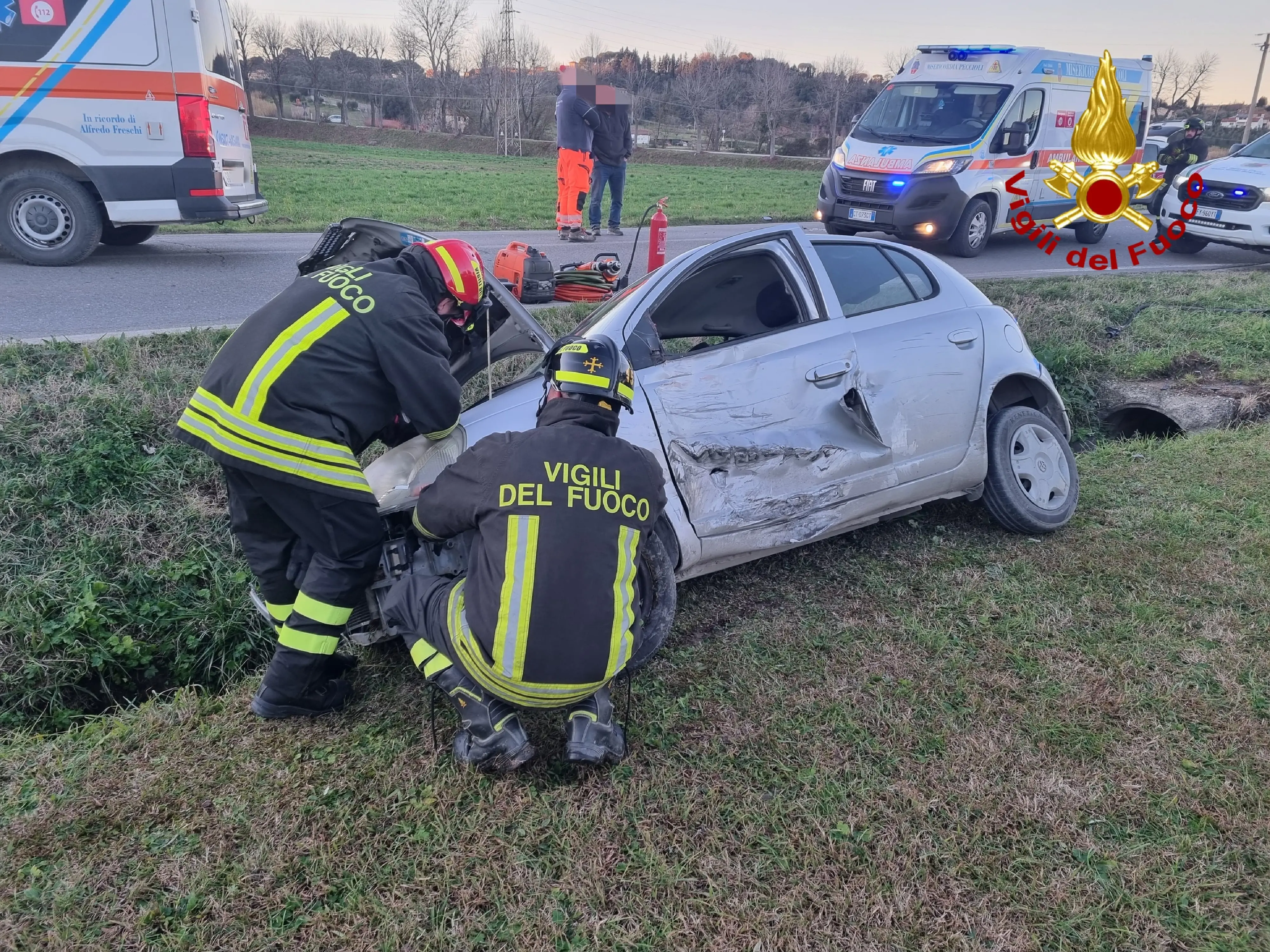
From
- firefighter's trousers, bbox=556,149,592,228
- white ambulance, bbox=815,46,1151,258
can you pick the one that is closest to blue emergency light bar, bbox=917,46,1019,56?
white ambulance, bbox=815,46,1151,258

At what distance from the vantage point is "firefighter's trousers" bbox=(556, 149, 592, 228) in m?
10.1

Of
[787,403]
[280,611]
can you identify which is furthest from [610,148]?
[280,611]

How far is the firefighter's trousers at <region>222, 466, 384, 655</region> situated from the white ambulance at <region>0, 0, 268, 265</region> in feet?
19.6

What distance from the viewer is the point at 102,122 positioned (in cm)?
732

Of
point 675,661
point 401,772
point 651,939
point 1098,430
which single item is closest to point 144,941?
point 401,772

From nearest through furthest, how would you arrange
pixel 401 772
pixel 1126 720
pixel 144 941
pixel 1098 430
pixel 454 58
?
pixel 144 941
pixel 401 772
pixel 1126 720
pixel 1098 430
pixel 454 58

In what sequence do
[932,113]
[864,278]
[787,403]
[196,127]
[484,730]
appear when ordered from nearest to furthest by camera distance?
[484,730] → [787,403] → [864,278] → [196,127] → [932,113]

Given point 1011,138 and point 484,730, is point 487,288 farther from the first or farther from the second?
point 1011,138

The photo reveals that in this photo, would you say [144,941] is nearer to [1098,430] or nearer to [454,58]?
[1098,430]

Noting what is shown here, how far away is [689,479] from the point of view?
336 cm

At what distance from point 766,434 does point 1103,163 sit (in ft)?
41.5

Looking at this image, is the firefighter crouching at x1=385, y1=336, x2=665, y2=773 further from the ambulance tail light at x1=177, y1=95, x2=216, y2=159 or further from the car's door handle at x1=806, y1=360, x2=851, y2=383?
the ambulance tail light at x1=177, y1=95, x2=216, y2=159

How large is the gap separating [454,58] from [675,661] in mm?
51844

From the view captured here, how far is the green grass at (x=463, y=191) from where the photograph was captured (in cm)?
1251
